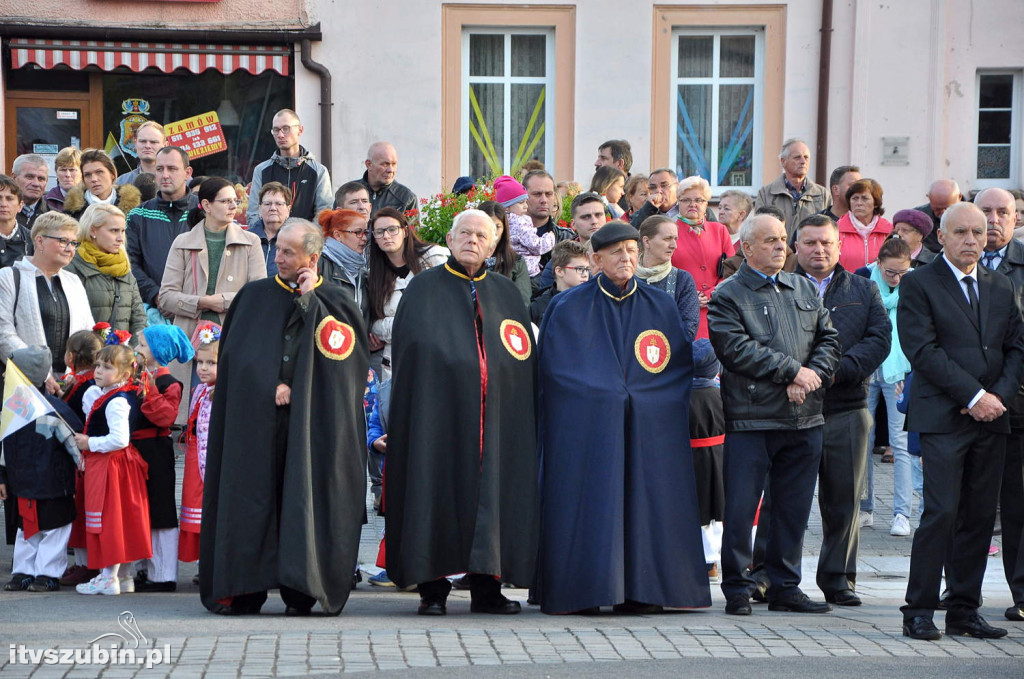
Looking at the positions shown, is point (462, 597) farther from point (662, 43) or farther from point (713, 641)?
point (662, 43)

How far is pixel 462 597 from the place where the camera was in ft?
28.4

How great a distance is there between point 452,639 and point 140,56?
486 inches

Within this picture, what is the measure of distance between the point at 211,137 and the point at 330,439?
11.1 meters

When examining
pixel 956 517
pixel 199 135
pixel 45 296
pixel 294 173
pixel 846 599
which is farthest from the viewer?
pixel 199 135

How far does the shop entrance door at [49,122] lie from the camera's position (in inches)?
706

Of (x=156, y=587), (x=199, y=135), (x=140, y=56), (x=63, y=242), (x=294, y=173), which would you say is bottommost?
(x=156, y=587)

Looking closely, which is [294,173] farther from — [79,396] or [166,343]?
[79,396]

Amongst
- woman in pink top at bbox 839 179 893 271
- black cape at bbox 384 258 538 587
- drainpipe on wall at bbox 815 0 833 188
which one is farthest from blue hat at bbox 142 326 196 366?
drainpipe on wall at bbox 815 0 833 188

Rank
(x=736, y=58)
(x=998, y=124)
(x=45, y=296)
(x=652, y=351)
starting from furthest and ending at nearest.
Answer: (x=736, y=58), (x=998, y=124), (x=45, y=296), (x=652, y=351)

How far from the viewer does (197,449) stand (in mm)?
8797

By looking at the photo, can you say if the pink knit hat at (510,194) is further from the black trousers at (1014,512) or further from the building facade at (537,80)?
the building facade at (537,80)

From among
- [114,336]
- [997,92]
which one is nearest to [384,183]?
[114,336]

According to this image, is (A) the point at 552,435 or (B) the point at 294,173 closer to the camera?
(A) the point at 552,435

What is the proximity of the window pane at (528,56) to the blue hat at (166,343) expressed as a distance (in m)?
10.4
